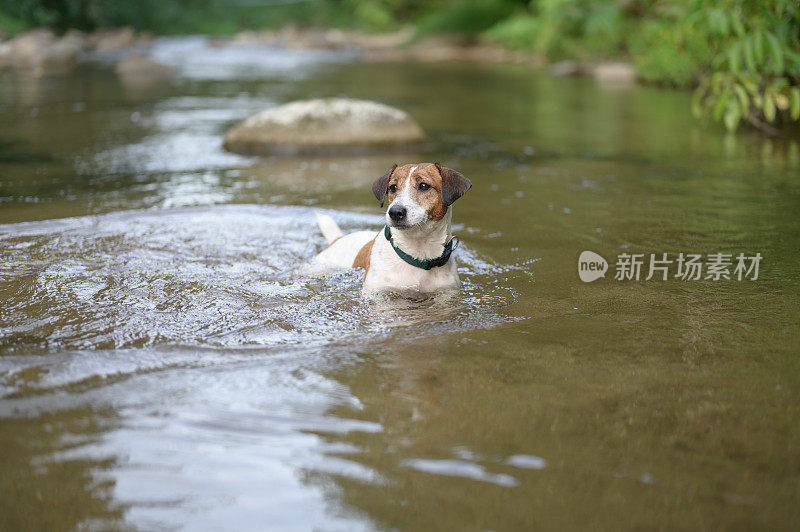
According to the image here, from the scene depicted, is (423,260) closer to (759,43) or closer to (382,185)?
(382,185)

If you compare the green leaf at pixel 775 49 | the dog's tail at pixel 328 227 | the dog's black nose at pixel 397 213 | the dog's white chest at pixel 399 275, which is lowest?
the dog's tail at pixel 328 227

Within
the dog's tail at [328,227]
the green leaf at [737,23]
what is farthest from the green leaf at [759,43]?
the dog's tail at [328,227]

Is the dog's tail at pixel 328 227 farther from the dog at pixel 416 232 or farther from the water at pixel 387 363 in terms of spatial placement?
the dog at pixel 416 232

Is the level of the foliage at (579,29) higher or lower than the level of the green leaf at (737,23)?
lower

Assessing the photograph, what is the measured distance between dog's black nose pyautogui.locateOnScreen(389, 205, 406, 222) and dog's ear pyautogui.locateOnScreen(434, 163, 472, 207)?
1.11 feet

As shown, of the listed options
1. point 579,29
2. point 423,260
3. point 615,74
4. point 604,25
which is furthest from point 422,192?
point 579,29

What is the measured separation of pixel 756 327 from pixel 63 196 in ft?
23.8

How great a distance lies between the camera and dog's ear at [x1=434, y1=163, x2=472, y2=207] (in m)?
5.36

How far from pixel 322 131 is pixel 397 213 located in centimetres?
736

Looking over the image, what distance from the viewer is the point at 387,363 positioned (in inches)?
173

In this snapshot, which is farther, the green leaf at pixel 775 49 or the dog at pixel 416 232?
the green leaf at pixel 775 49

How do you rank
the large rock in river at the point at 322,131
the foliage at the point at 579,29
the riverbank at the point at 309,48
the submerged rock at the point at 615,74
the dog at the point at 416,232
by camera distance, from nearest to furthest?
the dog at the point at 416,232
the large rock in river at the point at 322,131
the submerged rock at the point at 615,74
the foliage at the point at 579,29
the riverbank at the point at 309,48

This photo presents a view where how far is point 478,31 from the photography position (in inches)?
1740

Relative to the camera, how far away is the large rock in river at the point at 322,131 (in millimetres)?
12125
